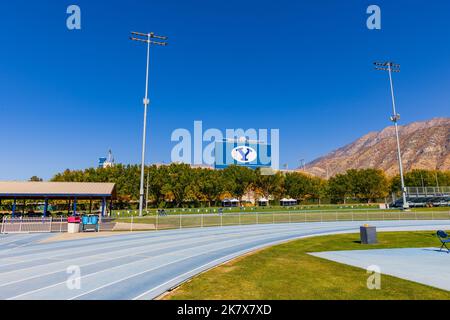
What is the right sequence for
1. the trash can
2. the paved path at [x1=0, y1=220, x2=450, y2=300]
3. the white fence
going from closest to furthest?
1. the paved path at [x1=0, y1=220, x2=450, y2=300]
2. the trash can
3. the white fence

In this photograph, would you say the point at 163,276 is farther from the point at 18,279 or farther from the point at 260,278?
the point at 18,279

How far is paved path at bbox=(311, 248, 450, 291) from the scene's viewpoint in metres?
8.34

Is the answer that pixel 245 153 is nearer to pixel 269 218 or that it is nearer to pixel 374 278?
pixel 269 218

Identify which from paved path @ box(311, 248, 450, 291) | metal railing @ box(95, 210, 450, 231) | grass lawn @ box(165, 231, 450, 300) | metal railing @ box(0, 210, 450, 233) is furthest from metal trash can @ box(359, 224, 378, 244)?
metal railing @ box(95, 210, 450, 231)

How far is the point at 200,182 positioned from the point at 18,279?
70.5 metres

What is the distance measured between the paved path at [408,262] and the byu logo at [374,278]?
169 millimetres

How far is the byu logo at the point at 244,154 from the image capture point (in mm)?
100000

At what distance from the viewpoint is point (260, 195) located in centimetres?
9394

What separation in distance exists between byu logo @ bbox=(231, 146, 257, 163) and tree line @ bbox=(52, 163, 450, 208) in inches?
366

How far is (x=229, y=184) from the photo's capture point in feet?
274

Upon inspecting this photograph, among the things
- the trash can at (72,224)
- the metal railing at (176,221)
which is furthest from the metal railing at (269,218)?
the trash can at (72,224)

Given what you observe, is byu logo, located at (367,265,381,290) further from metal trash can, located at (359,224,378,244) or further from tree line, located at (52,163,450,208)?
tree line, located at (52,163,450,208)

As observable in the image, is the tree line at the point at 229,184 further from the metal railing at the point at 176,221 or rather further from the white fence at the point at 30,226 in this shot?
the white fence at the point at 30,226
